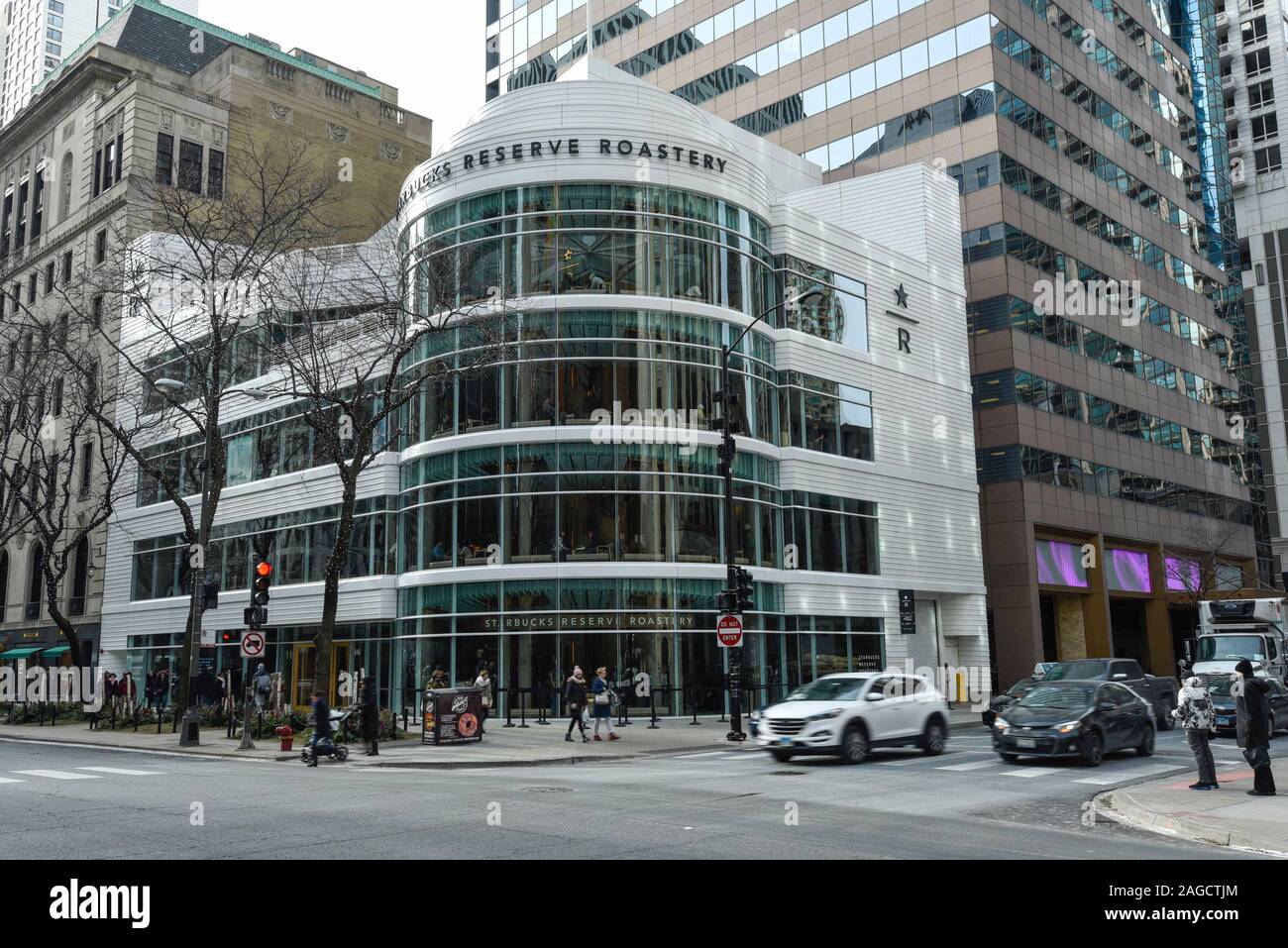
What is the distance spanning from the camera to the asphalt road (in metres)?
9.64

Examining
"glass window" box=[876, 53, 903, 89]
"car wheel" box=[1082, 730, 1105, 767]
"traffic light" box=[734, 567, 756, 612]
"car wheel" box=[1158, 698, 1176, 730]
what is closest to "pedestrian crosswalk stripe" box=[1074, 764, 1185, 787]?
"car wheel" box=[1082, 730, 1105, 767]

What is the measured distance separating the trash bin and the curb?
550 inches

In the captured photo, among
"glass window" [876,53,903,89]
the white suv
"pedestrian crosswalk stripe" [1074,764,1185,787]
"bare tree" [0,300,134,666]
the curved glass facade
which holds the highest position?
"glass window" [876,53,903,89]

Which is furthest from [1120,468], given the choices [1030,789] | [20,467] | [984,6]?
[20,467]

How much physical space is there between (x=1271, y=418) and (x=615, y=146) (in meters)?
63.2

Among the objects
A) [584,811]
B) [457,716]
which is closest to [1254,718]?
[584,811]

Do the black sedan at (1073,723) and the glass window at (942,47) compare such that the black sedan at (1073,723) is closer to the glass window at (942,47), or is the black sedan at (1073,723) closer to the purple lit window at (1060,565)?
the purple lit window at (1060,565)

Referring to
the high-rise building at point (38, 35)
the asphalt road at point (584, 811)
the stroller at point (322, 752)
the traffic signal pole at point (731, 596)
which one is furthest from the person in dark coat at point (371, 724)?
the high-rise building at point (38, 35)

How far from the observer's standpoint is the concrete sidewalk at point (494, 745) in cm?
2139

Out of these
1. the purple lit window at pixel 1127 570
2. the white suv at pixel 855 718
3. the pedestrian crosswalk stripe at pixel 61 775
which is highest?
the purple lit window at pixel 1127 570

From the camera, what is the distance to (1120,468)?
53.0 meters

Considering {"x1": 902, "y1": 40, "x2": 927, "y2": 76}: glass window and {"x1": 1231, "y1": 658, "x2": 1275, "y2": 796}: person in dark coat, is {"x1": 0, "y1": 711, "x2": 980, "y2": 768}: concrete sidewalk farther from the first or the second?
{"x1": 902, "y1": 40, "x2": 927, "y2": 76}: glass window

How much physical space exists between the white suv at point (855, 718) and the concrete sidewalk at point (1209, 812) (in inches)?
198

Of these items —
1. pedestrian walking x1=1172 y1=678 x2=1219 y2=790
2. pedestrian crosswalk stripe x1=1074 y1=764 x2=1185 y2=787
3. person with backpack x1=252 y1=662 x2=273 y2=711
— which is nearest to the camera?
pedestrian walking x1=1172 y1=678 x2=1219 y2=790
